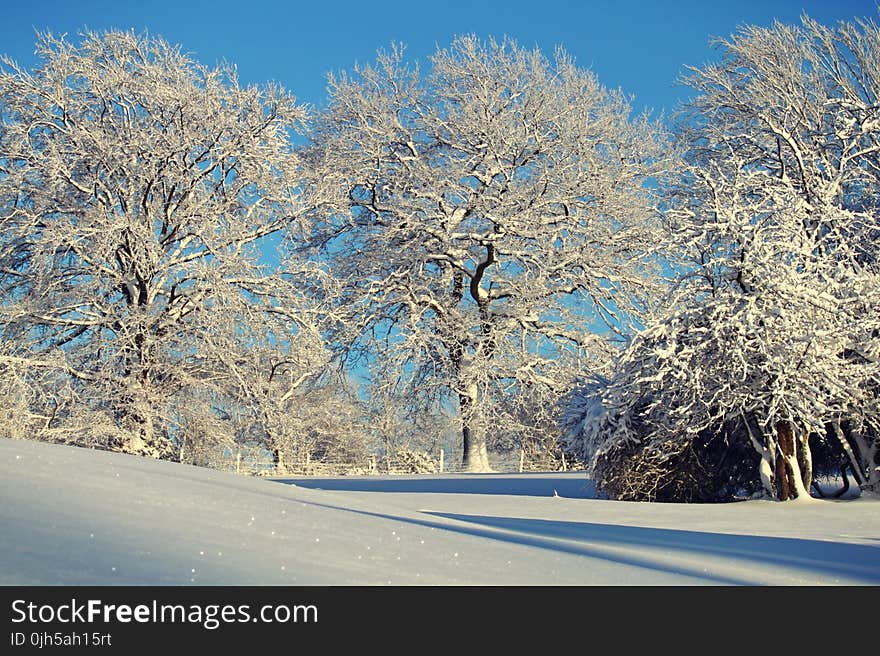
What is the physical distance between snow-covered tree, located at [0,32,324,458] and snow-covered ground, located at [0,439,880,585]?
11.8 metres

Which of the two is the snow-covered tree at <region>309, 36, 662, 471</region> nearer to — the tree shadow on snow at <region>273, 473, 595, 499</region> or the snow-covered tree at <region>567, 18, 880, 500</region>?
the tree shadow on snow at <region>273, 473, 595, 499</region>

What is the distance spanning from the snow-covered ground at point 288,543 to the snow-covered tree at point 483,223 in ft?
48.6

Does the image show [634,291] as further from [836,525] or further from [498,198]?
[836,525]

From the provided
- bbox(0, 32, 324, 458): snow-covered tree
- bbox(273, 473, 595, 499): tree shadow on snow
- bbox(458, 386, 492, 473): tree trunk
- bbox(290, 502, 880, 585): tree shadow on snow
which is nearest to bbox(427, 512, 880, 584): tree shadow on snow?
bbox(290, 502, 880, 585): tree shadow on snow

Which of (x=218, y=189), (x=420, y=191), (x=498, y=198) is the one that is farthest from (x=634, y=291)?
(x=218, y=189)

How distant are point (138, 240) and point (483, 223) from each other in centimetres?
958

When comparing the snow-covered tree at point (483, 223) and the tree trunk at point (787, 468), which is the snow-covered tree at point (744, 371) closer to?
the tree trunk at point (787, 468)

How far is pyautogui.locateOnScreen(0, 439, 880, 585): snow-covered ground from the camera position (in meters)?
2.96

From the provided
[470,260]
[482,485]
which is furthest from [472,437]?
[482,485]

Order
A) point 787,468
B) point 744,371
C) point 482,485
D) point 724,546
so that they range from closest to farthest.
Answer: point 724,546 → point 744,371 → point 787,468 → point 482,485

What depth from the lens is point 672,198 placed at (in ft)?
71.4

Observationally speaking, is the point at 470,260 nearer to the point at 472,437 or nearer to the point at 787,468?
the point at 472,437

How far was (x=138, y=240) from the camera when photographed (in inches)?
656
